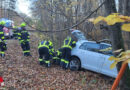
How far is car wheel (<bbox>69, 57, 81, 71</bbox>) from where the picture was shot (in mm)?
7996

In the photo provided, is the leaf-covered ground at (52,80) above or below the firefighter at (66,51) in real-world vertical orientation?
below

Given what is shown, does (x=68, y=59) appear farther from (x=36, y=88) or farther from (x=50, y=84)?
(x=36, y=88)

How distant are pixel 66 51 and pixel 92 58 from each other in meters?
1.44

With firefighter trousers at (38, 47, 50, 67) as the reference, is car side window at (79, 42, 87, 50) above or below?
above

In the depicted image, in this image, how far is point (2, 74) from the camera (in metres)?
6.50

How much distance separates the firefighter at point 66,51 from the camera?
7938 mm

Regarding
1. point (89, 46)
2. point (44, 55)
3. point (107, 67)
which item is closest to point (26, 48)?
point (44, 55)

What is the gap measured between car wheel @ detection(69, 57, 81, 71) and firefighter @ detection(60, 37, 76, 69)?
0.74ft

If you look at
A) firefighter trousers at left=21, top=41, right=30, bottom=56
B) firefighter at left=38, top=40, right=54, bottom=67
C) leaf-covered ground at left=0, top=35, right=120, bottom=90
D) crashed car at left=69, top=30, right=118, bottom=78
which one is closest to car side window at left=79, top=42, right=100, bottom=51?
crashed car at left=69, top=30, right=118, bottom=78

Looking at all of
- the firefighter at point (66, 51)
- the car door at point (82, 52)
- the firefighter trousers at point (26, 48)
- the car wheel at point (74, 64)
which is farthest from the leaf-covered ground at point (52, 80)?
the firefighter trousers at point (26, 48)

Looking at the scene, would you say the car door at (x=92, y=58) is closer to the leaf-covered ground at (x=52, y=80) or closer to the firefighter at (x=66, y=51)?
the leaf-covered ground at (x=52, y=80)

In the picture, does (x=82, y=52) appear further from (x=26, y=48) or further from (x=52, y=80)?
(x=26, y=48)

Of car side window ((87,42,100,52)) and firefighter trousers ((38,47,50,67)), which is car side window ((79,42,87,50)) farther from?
firefighter trousers ((38,47,50,67))

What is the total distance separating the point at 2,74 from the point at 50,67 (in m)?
2.77
